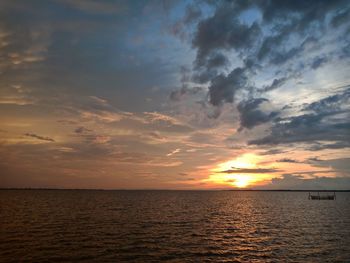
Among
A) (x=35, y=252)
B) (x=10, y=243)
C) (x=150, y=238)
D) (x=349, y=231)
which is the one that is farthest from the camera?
(x=349, y=231)

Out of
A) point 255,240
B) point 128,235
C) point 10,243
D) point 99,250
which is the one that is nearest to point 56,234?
point 10,243

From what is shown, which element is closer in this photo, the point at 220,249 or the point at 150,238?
the point at 220,249

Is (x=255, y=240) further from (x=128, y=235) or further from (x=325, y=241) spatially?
(x=128, y=235)

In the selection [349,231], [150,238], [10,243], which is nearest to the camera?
[10,243]

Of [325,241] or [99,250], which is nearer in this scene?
[99,250]

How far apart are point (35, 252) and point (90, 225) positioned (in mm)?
21952

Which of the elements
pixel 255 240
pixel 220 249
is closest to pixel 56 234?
pixel 220 249

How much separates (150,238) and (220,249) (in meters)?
10.7

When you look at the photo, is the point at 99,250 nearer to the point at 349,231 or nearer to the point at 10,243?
the point at 10,243

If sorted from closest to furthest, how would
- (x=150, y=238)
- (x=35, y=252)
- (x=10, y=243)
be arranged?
(x=35, y=252) < (x=10, y=243) < (x=150, y=238)

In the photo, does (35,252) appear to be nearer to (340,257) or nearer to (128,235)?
(128,235)

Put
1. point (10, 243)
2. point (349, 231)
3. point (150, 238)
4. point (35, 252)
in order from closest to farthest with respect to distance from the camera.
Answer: point (35, 252), point (10, 243), point (150, 238), point (349, 231)

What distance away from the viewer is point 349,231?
55000 millimetres

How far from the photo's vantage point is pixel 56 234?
46281mm
